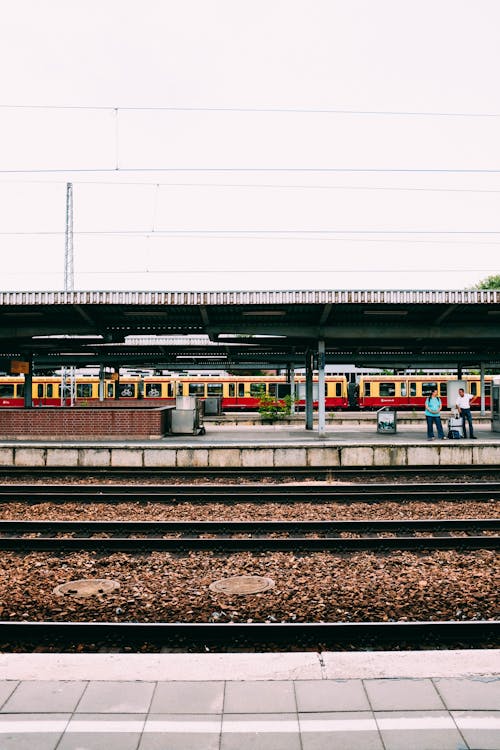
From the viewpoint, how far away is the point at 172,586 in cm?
579

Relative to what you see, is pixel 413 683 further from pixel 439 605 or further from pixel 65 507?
pixel 65 507

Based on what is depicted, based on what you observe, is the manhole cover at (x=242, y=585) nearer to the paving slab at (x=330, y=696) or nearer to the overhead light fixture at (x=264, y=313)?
the paving slab at (x=330, y=696)

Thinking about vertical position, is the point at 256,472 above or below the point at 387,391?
below

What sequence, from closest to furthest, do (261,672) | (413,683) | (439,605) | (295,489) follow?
1. (413,683)
2. (261,672)
3. (439,605)
4. (295,489)

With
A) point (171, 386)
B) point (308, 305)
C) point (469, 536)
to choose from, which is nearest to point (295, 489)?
point (469, 536)

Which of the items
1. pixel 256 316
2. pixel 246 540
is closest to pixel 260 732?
pixel 246 540

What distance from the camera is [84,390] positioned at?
36.6 meters

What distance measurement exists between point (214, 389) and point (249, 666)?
30244 millimetres

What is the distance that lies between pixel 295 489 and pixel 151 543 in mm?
4124

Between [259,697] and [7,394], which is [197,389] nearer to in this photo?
[7,394]

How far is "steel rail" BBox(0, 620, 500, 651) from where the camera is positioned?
4520mm

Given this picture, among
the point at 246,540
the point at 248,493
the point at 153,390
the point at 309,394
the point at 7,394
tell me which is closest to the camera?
the point at 246,540

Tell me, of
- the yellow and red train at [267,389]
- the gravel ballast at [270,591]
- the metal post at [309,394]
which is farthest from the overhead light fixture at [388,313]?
the yellow and red train at [267,389]

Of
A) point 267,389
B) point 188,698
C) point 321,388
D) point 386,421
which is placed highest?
point 321,388
